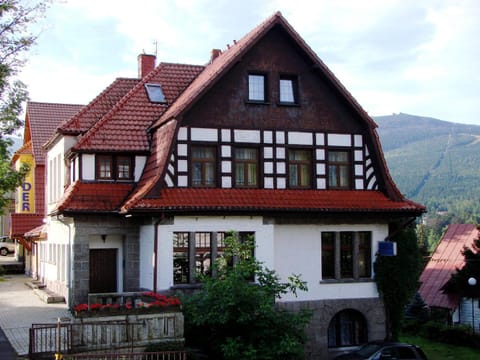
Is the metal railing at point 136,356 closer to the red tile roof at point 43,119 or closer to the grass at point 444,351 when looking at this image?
the grass at point 444,351

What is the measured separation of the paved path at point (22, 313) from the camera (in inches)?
761

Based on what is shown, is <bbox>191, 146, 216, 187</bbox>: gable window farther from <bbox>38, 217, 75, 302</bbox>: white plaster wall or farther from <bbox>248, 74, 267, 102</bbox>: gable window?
<bbox>38, 217, 75, 302</bbox>: white plaster wall

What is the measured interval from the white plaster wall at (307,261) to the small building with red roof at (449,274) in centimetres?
1487

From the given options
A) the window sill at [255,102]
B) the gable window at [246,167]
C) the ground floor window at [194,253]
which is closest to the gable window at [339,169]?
the gable window at [246,167]

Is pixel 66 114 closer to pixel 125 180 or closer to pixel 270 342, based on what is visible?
pixel 125 180

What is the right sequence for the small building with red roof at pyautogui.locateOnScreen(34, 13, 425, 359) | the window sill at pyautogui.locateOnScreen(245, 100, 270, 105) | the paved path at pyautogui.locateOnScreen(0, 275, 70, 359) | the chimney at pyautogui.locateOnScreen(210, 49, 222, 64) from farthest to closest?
the chimney at pyautogui.locateOnScreen(210, 49, 222, 64) → the window sill at pyautogui.locateOnScreen(245, 100, 270, 105) → the small building with red roof at pyautogui.locateOnScreen(34, 13, 425, 359) → the paved path at pyautogui.locateOnScreen(0, 275, 70, 359)

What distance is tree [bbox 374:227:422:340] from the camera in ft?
82.2

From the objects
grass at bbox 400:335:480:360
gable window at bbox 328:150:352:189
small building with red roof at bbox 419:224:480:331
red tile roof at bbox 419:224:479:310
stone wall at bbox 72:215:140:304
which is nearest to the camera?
stone wall at bbox 72:215:140:304

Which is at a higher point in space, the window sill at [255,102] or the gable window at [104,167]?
the window sill at [255,102]

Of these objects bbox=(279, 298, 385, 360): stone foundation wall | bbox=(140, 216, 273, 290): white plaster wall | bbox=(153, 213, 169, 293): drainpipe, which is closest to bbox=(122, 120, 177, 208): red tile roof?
bbox=(153, 213, 169, 293): drainpipe

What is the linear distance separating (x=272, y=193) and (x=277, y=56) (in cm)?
492

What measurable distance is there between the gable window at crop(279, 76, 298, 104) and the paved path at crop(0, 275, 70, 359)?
10.5 meters

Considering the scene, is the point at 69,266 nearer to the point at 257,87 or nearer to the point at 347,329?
the point at 257,87

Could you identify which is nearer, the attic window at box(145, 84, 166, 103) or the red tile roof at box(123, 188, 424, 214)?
the red tile roof at box(123, 188, 424, 214)
